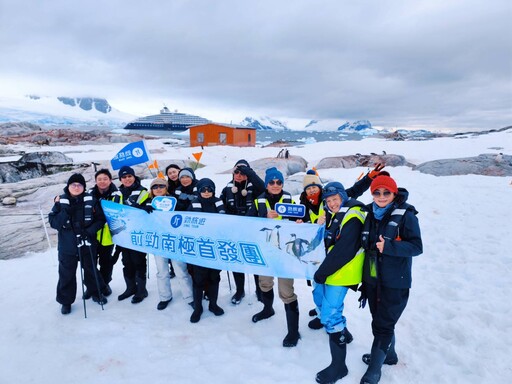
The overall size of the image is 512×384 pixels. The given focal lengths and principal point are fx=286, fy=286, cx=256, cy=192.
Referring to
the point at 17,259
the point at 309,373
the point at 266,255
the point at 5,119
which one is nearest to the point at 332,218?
the point at 266,255

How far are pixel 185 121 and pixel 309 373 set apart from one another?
110419mm

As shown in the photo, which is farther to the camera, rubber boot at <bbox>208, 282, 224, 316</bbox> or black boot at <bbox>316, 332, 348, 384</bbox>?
rubber boot at <bbox>208, 282, 224, 316</bbox>

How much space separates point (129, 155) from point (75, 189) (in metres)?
2.42

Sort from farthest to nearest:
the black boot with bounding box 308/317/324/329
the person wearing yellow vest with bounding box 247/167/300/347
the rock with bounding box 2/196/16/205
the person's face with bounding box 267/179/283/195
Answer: the rock with bounding box 2/196/16/205 → the black boot with bounding box 308/317/324/329 → the person's face with bounding box 267/179/283/195 → the person wearing yellow vest with bounding box 247/167/300/347

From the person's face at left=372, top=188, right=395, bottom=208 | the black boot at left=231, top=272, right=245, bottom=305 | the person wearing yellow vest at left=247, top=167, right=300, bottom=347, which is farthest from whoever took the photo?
the black boot at left=231, top=272, right=245, bottom=305

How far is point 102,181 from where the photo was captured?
214 inches

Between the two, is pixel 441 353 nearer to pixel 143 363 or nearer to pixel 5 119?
pixel 143 363

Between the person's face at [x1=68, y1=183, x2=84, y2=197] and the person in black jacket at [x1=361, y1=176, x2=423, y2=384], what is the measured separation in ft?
15.4

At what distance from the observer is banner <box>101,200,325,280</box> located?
13.5 ft

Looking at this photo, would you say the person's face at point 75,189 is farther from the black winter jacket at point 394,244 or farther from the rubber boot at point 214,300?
the black winter jacket at point 394,244

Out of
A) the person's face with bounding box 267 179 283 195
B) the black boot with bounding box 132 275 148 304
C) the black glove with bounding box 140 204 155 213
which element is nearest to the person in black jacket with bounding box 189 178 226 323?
the black glove with bounding box 140 204 155 213

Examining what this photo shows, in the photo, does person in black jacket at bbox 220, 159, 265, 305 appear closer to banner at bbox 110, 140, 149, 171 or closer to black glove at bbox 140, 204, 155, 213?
black glove at bbox 140, 204, 155, 213

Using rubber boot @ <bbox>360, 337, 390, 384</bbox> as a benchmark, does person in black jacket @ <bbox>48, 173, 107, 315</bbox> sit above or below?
above

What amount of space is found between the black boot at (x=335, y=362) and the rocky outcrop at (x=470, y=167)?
15457 millimetres
